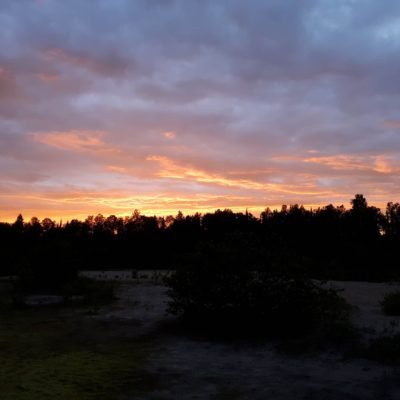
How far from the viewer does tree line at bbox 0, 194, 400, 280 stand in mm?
13117

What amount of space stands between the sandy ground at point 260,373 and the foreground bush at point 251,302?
2.94ft

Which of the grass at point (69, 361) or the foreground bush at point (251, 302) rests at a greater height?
the foreground bush at point (251, 302)

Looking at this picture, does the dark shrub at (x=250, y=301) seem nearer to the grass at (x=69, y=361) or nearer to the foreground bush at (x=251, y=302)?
the foreground bush at (x=251, y=302)

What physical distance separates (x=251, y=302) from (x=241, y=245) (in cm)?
181

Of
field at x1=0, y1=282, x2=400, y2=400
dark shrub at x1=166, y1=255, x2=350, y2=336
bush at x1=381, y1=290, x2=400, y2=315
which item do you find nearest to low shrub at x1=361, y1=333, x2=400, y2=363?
field at x1=0, y1=282, x2=400, y2=400

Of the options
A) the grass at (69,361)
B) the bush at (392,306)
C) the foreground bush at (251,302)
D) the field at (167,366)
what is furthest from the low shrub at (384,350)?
the grass at (69,361)

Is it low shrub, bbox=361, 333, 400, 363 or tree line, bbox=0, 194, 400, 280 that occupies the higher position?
tree line, bbox=0, 194, 400, 280

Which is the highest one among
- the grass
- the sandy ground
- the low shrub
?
the low shrub

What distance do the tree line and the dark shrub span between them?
0.35 metres

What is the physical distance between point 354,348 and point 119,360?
464 centimetres

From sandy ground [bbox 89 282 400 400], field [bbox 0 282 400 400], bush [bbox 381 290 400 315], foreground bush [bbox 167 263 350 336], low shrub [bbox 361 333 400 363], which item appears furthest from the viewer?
bush [bbox 381 290 400 315]

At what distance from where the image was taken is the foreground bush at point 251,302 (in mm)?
11602

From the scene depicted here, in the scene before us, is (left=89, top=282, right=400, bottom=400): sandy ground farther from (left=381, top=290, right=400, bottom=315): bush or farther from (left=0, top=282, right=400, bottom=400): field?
(left=381, top=290, right=400, bottom=315): bush

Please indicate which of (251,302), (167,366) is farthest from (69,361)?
(251,302)
